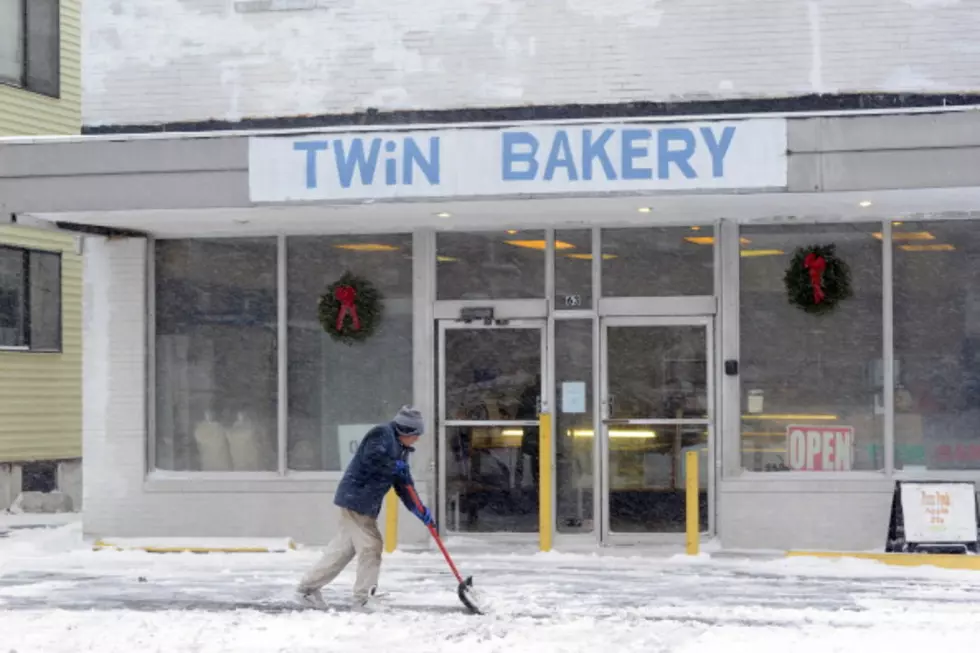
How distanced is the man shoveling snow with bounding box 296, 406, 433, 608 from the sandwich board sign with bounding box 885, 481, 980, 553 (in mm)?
5186

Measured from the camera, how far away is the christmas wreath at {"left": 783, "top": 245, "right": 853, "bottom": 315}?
624 inches

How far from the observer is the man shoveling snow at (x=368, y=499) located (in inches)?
492

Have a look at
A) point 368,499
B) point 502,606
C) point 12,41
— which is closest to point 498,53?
point 368,499

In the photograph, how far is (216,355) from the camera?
56.6 feet

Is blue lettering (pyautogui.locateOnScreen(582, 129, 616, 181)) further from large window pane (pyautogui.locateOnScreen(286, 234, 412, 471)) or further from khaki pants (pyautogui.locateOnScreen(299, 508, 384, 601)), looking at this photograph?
khaki pants (pyautogui.locateOnScreen(299, 508, 384, 601))

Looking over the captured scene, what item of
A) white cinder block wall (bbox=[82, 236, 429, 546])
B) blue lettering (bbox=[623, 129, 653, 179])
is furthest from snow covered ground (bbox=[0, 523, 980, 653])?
blue lettering (bbox=[623, 129, 653, 179])

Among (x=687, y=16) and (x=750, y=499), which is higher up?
(x=687, y=16)

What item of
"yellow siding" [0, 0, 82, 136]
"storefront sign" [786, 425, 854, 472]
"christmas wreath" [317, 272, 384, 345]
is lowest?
"storefront sign" [786, 425, 854, 472]

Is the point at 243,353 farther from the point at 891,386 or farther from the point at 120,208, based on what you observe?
the point at 891,386

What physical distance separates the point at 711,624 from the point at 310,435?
620 cm

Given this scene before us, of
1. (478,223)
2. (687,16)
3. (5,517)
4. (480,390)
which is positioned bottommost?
(5,517)

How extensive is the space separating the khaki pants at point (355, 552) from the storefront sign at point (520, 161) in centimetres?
340

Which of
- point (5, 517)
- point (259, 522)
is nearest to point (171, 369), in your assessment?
point (259, 522)

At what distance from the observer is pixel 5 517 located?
21.4 meters
